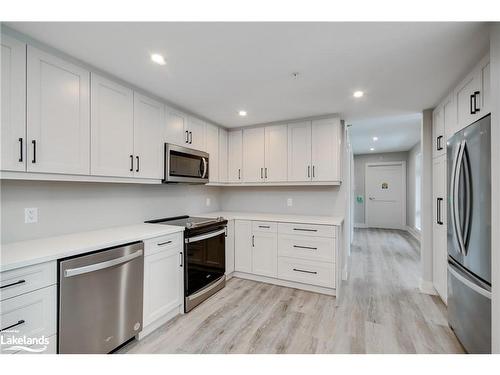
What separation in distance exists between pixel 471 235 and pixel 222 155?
303 centimetres

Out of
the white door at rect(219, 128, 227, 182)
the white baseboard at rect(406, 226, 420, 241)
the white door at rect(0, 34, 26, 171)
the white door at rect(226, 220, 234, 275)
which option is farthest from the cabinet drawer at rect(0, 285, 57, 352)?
the white baseboard at rect(406, 226, 420, 241)

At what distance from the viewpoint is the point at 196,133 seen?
10.4ft

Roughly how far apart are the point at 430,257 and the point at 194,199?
326cm

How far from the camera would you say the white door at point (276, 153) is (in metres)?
3.45

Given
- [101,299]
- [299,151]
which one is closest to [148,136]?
[101,299]

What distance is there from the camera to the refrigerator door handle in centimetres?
150

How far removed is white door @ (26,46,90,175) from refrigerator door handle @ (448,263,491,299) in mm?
2980

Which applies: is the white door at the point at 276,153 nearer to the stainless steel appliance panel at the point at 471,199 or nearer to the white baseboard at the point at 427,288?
the stainless steel appliance panel at the point at 471,199

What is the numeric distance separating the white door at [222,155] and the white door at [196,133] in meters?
0.45

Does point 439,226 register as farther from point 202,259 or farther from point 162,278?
point 162,278

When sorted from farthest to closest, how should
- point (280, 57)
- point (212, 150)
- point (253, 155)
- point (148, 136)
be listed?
point (253, 155)
point (212, 150)
point (148, 136)
point (280, 57)
